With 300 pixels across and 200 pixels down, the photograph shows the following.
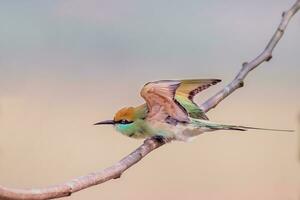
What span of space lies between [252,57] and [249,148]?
0.27m

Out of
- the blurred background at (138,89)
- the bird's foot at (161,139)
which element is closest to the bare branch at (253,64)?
the blurred background at (138,89)

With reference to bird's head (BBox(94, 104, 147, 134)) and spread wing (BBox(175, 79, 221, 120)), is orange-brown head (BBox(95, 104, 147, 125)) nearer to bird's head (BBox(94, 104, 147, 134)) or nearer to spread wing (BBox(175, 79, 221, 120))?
bird's head (BBox(94, 104, 147, 134))

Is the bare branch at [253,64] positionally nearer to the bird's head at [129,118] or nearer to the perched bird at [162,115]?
the perched bird at [162,115]

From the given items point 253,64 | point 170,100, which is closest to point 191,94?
point 170,100

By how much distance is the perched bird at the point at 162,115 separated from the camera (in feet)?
4.76

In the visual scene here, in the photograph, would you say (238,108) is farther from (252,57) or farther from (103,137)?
(103,137)

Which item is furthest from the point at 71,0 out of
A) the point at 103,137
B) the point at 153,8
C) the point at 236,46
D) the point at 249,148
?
the point at 249,148

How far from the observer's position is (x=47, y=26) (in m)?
1.52

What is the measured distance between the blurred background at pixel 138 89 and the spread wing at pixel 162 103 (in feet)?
0.21

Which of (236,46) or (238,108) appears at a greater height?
(236,46)

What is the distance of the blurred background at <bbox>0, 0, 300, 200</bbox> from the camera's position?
1.48 m

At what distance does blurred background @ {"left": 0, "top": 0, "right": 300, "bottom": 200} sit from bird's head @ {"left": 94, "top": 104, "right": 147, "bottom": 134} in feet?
0.09

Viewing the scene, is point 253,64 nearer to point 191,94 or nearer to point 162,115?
point 191,94

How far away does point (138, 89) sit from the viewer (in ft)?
5.03
